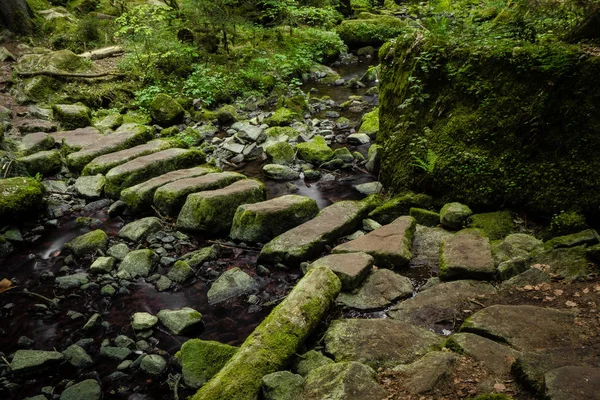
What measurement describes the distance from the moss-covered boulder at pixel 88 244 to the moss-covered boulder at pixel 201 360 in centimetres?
290

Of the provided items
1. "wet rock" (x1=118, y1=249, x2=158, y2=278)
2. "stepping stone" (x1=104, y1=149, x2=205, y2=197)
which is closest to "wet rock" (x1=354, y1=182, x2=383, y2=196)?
"stepping stone" (x1=104, y1=149, x2=205, y2=197)

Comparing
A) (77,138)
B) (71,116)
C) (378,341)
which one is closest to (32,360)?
(378,341)

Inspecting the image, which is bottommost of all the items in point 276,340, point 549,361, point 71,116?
point 276,340

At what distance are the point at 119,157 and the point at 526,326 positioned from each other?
7.77 metres

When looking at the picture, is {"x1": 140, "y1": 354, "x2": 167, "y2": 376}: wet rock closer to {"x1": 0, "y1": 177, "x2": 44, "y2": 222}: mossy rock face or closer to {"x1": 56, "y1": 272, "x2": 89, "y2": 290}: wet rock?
{"x1": 56, "y1": 272, "x2": 89, "y2": 290}: wet rock

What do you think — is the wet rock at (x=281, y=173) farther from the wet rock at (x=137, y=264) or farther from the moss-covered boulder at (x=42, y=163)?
the moss-covered boulder at (x=42, y=163)

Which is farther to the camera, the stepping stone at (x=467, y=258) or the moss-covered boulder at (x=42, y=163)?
the moss-covered boulder at (x=42, y=163)

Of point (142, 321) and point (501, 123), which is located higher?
point (501, 123)

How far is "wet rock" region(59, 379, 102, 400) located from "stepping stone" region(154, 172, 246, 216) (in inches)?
135

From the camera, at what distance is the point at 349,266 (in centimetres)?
490

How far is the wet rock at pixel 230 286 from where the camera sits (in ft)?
16.6

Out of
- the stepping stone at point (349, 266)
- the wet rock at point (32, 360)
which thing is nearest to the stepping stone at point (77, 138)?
the wet rock at point (32, 360)

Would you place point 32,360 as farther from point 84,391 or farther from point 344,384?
point 344,384

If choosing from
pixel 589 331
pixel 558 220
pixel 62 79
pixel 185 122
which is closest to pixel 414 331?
pixel 589 331
